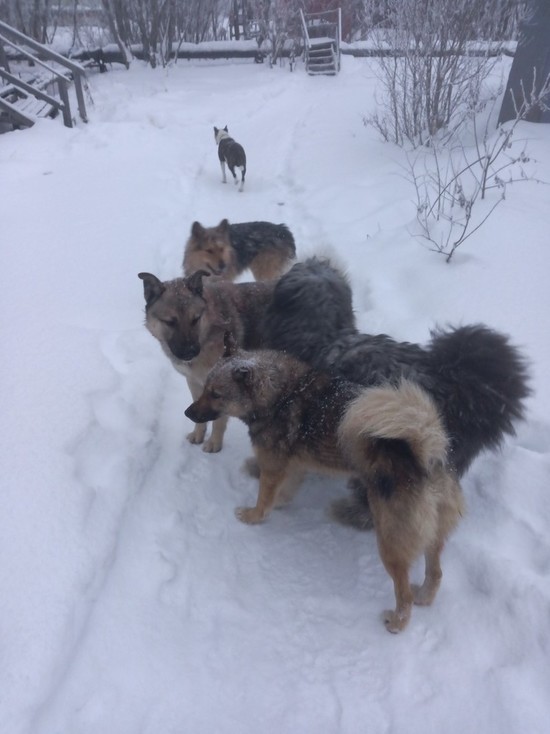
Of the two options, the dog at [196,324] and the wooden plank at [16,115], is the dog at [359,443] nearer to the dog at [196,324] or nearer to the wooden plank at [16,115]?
the dog at [196,324]

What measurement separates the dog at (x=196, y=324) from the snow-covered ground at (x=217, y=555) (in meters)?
0.48

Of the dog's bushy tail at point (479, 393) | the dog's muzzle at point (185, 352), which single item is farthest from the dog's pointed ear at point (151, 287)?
the dog's bushy tail at point (479, 393)

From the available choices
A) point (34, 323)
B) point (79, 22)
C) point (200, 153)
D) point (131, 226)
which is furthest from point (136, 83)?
point (34, 323)

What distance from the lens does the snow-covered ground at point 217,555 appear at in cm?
209

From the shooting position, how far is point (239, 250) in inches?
216

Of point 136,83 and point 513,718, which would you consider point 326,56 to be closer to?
point 136,83

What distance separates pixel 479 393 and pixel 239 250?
→ 3694mm

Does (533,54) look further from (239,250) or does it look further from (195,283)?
→ (195,283)

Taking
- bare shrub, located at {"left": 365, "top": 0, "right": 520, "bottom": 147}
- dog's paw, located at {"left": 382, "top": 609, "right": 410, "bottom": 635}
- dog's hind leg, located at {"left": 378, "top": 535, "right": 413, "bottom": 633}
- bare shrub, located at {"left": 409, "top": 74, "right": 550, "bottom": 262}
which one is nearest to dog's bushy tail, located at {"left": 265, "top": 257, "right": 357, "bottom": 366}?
dog's hind leg, located at {"left": 378, "top": 535, "right": 413, "bottom": 633}

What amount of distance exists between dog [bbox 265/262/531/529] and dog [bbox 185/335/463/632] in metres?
0.14

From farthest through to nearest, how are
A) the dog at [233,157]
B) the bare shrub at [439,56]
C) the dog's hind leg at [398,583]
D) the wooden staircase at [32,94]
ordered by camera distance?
the wooden staircase at [32,94]
the dog at [233,157]
the bare shrub at [439,56]
the dog's hind leg at [398,583]

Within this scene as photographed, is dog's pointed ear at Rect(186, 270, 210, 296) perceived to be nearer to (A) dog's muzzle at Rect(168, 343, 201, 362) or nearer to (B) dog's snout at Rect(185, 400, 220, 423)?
(A) dog's muzzle at Rect(168, 343, 201, 362)

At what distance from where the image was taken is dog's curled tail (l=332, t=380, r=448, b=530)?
6.58 feet

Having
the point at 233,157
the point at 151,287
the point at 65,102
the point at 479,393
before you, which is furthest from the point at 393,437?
the point at 65,102
